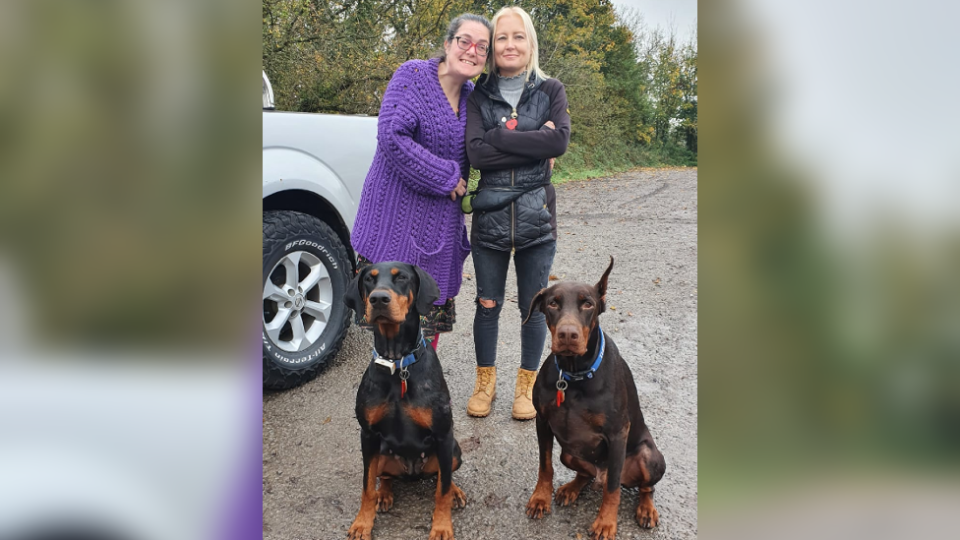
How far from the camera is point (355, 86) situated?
5391 mm

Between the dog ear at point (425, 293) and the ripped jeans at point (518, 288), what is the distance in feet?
2.17

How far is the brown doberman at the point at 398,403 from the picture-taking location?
250cm

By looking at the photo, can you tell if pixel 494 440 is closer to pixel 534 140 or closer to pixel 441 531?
pixel 441 531

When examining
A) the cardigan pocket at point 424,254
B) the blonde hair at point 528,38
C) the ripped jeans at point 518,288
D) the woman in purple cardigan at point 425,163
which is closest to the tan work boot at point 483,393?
the ripped jeans at point 518,288

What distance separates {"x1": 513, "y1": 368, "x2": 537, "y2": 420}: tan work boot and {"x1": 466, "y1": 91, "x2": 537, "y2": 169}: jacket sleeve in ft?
4.33

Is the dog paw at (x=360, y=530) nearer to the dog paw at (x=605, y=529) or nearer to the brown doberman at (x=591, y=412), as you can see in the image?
the brown doberman at (x=591, y=412)

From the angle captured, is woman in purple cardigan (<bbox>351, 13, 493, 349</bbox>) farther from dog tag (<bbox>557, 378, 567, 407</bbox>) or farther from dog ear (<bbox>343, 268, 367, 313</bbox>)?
dog tag (<bbox>557, 378, 567, 407</bbox>)

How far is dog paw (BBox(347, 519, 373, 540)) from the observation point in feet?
8.17
